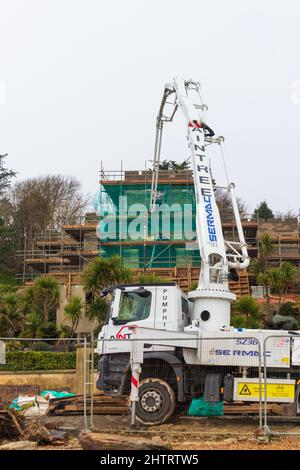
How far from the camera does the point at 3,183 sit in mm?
65938

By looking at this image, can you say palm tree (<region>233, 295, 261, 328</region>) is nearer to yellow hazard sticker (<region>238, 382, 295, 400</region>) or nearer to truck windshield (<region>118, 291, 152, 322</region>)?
truck windshield (<region>118, 291, 152, 322</region>)

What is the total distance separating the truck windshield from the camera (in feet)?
48.8

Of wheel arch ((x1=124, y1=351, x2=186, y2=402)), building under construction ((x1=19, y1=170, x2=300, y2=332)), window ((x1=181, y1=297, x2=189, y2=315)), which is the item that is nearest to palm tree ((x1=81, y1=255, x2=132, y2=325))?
building under construction ((x1=19, y1=170, x2=300, y2=332))

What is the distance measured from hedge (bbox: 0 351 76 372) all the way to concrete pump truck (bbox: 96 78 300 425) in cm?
925

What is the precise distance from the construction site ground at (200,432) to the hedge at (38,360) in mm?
8849

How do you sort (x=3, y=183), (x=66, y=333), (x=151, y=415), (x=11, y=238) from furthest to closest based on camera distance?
(x=3, y=183) < (x=11, y=238) < (x=66, y=333) < (x=151, y=415)

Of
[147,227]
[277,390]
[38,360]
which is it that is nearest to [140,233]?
[147,227]

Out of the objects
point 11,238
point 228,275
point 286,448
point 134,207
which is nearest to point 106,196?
point 134,207

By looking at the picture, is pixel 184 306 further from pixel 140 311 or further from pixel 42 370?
pixel 42 370

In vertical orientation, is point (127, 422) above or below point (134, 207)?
below

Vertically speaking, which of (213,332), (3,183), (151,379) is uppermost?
(3,183)
